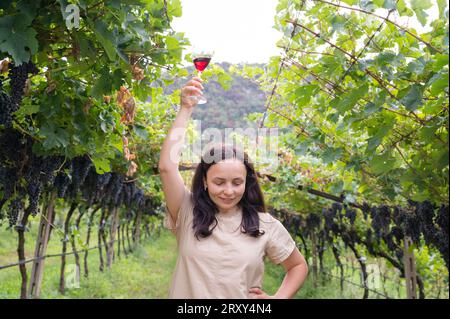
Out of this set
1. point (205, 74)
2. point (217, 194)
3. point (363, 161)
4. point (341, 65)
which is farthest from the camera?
point (363, 161)

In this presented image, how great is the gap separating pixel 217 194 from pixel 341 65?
1.15 metres

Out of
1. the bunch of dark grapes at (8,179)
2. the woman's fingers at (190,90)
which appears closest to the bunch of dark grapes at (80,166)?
the bunch of dark grapes at (8,179)

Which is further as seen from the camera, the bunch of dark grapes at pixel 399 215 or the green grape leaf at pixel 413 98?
the bunch of dark grapes at pixel 399 215

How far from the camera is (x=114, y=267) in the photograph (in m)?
12.4

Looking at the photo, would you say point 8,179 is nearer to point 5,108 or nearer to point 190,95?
point 5,108

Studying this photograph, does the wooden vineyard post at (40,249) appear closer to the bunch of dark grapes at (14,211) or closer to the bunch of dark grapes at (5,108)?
the bunch of dark grapes at (14,211)

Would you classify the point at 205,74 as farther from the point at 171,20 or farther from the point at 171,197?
the point at 171,197

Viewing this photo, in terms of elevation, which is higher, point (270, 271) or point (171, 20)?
point (171, 20)

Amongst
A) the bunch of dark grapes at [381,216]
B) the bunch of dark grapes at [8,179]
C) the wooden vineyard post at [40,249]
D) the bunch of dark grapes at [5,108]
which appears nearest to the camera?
the bunch of dark grapes at [5,108]

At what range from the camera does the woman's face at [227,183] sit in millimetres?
1760

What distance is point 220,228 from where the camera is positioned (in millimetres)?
1746

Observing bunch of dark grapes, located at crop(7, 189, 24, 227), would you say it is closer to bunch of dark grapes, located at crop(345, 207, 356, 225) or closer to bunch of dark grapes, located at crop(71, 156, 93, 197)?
bunch of dark grapes, located at crop(71, 156, 93, 197)

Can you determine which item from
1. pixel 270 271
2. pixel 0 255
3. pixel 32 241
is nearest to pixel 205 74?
pixel 270 271
